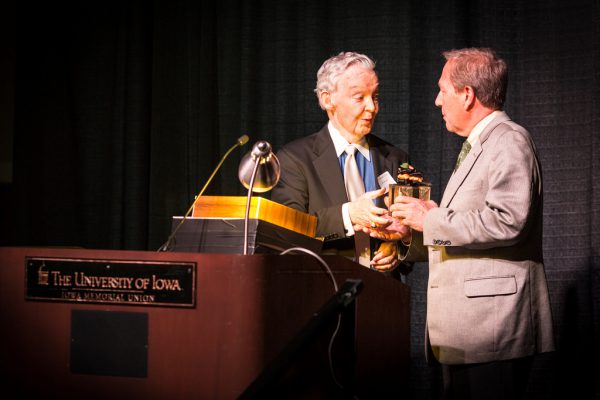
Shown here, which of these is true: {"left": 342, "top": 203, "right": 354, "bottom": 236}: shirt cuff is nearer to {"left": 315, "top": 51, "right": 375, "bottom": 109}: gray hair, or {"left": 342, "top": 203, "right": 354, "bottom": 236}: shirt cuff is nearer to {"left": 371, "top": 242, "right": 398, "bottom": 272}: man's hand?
{"left": 371, "top": 242, "right": 398, "bottom": 272}: man's hand

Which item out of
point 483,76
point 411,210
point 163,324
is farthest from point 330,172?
point 163,324

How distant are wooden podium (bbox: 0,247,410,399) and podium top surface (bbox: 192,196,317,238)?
335mm

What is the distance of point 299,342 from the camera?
152 cm

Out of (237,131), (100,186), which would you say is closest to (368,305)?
(237,131)

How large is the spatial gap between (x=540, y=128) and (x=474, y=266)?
1.34 m

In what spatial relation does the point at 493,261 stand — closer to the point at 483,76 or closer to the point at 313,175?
the point at 483,76

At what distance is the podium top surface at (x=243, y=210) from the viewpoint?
6.57 feet

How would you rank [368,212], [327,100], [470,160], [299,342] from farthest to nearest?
[327,100]
[368,212]
[470,160]
[299,342]

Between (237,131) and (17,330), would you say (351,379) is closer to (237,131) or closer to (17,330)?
(17,330)

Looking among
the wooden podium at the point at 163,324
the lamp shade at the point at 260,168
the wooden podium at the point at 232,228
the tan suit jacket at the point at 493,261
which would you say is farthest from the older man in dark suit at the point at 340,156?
the wooden podium at the point at 163,324

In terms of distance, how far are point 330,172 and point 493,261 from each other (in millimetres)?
796

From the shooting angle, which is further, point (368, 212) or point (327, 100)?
point (327, 100)

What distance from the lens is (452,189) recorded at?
92.4 inches

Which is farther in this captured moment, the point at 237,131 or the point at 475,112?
the point at 237,131
